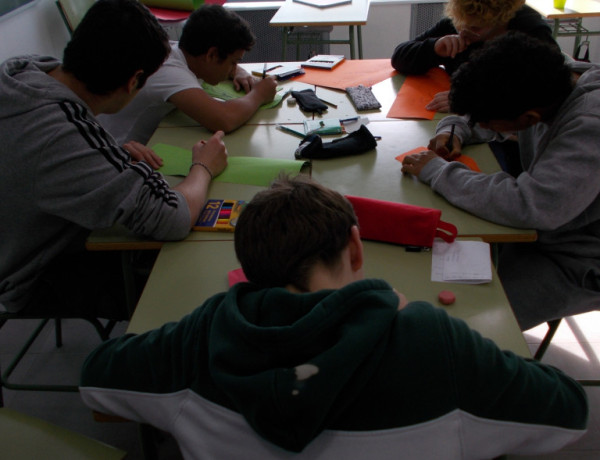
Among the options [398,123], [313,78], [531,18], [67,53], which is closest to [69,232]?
[67,53]

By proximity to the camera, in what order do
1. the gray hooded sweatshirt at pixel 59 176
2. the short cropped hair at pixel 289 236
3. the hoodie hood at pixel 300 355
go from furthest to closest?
the gray hooded sweatshirt at pixel 59 176
the short cropped hair at pixel 289 236
the hoodie hood at pixel 300 355

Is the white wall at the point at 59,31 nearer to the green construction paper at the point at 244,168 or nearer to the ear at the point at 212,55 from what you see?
the ear at the point at 212,55

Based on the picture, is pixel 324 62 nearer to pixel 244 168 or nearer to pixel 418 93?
pixel 418 93

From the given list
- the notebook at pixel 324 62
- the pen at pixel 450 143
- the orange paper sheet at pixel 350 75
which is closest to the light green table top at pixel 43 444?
the pen at pixel 450 143

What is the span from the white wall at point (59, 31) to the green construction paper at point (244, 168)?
7.07 ft

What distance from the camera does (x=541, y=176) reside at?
133 centimetres

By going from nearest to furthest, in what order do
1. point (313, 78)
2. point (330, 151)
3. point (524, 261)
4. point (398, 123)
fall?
point (524, 261)
point (330, 151)
point (398, 123)
point (313, 78)

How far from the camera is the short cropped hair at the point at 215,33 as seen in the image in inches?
82.3

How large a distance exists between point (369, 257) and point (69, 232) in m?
0.84

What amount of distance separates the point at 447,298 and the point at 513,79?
642 mm

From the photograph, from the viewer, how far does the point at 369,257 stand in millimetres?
1289

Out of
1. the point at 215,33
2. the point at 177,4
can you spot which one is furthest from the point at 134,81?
the point at 177,4

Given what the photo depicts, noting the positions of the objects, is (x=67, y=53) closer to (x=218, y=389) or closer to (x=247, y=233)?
(x=247, y=233)

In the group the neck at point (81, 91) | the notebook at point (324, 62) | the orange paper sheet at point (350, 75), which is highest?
the neck at point (81, 91)
